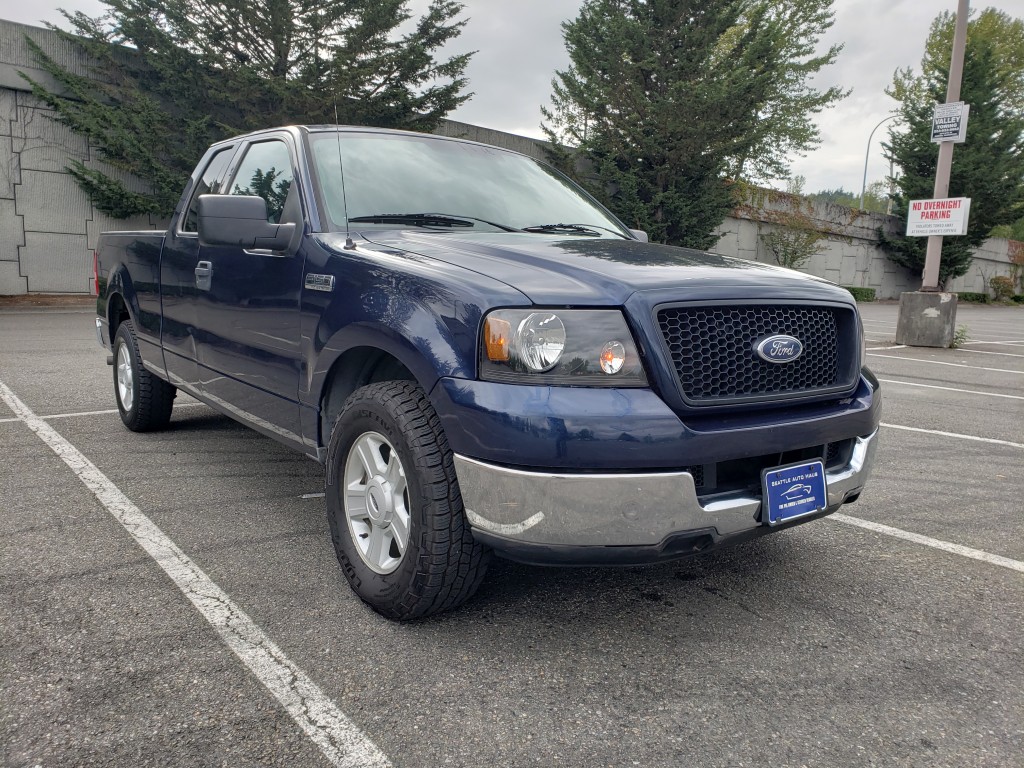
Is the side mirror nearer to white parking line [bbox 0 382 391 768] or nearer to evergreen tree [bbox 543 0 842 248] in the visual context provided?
white parking line [bbox 0 382 391 768]

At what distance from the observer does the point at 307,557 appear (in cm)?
316

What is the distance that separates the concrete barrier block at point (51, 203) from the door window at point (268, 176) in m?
13.9

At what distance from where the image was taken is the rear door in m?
3.17

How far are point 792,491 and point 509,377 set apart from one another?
1.01 meters

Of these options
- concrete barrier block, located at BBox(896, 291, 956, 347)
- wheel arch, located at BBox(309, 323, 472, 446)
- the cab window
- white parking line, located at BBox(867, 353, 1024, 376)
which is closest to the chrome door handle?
the cab window

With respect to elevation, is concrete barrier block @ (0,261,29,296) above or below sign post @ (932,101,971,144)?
below

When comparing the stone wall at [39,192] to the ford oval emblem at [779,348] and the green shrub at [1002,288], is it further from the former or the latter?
the green shrub at [1002,288]

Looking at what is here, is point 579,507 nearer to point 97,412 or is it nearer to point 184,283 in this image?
point 184,283

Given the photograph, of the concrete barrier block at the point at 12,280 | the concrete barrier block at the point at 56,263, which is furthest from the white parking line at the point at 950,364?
the concrete barrier block at the point at 12,280

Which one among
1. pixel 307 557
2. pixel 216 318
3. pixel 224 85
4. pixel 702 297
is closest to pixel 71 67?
pixel 224 85

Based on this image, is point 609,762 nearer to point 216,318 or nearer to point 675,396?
point 675,396

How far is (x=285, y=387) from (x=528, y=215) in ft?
4.30

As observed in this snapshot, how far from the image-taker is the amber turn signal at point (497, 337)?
7.39 ft

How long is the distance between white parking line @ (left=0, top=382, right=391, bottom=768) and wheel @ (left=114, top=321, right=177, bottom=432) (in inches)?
43.2
